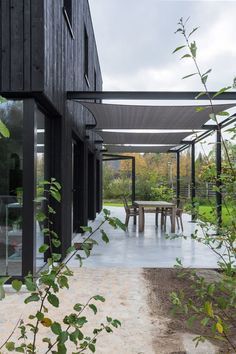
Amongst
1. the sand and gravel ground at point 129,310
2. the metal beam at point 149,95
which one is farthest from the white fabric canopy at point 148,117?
the sand and gravel ground at point 129,310

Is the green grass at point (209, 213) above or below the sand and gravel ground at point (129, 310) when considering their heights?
above

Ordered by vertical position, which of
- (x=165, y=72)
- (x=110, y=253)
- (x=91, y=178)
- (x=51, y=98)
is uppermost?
(x=165, y=72)

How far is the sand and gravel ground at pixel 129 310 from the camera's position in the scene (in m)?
2.89

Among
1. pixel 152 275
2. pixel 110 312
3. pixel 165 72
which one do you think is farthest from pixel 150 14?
pixel 110 312

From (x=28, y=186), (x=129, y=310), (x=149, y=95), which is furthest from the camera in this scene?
(x=149, y=95)

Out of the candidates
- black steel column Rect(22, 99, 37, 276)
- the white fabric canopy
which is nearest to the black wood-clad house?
black steel column Rect(22, 99, 37, 276)

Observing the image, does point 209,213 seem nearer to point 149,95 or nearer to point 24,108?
point 24,108

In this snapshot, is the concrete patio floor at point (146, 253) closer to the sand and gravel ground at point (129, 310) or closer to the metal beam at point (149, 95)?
the sand and gravel ground at point (129, 310)

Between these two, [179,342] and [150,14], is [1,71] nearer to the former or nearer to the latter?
[179,342]

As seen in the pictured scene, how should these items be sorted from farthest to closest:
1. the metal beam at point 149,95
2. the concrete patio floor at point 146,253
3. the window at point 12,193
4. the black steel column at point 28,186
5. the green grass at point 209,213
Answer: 1. the concrete patio floor at point 146,253
2. the metal beam at point 149,95
3. the window at point 12,193
4. the black steel column at point 28,186
5. the green grass at point 209,213

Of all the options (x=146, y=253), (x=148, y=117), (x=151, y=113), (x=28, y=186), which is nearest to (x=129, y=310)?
(x=28, y=186)

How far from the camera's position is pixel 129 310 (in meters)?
3.73

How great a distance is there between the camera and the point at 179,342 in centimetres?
294

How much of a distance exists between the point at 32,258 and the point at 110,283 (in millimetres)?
985
